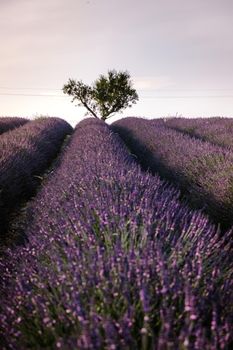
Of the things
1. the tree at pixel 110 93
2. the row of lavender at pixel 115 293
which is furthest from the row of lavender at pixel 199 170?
the tree at pixel 110 93

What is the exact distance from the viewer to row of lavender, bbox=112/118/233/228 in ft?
15.8

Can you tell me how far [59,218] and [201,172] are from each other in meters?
3.27

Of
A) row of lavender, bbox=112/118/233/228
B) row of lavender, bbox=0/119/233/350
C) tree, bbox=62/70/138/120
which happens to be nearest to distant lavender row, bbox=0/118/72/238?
row of lavender, bbox=112/118/233/228

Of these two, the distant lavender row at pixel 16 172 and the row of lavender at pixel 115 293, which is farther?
the distant lavender row at pixel 16 172

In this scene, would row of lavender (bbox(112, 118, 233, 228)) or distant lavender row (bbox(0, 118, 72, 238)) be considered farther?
distant lavender row (bbox(0, 118, 72, 238))

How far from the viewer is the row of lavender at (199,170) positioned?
4.83m

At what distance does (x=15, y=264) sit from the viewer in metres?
2.78

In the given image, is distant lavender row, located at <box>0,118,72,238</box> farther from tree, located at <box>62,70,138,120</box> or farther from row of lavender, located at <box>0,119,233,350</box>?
tree, located at <box>62,70,138,120</box>

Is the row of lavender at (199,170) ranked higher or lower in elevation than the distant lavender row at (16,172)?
higher

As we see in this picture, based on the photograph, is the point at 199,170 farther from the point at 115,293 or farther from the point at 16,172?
the point at 115,293

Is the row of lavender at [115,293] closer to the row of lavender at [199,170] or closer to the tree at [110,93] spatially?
the row of lavender at [199,170]

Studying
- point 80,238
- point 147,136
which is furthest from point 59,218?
point 147,136

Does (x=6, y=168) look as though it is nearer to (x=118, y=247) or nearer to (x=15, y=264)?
(x=15, y=264)

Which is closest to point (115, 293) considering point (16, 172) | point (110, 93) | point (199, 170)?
point (199, 170)
